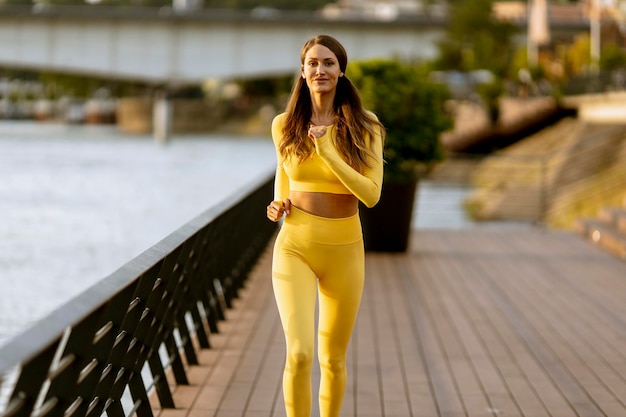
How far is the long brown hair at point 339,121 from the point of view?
17.5 feet

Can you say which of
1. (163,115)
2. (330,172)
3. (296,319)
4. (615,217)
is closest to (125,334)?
(296,319)

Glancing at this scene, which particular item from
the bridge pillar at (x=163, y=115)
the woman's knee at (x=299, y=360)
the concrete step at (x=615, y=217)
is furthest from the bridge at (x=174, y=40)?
the woman's knee at (x=299, y=360)

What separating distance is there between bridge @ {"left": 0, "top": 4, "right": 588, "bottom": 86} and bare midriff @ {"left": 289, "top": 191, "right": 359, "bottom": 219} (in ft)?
195

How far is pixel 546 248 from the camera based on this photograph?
16.9 meters

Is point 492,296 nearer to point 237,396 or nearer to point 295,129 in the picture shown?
point 237,396

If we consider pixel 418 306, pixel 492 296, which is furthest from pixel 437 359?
pixel 492 296

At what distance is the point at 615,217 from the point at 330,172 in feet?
41.8

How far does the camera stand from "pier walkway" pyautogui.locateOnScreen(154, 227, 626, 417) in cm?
748

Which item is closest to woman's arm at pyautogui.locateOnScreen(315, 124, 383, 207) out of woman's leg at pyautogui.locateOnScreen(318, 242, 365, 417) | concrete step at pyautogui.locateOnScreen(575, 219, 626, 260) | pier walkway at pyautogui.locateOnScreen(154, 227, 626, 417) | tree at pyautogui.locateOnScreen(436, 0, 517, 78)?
woman's leg at pyautogui.locateOnScreen(318, 242, 365, 417)

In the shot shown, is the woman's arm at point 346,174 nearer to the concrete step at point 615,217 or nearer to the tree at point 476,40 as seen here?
the concrete step at point 615,217

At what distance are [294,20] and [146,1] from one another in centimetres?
8422

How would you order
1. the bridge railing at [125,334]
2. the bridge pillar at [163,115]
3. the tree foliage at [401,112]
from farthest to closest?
1. the bridge pillar at [163,115]
2. the tree foliage at [401,112]
3. the bridge railing at [125,334]

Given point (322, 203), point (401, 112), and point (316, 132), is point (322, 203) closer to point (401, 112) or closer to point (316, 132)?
point (316, 132)

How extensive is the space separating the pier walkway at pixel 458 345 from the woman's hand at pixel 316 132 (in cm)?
239
